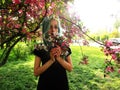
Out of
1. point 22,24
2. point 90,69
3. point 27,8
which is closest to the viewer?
point 27,8

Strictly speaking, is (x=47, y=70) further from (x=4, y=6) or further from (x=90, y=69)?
(x=90, y=69)

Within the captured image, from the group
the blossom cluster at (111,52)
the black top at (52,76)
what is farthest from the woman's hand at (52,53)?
the blossom cluster at (111,52)

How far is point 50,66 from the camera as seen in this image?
3047mm

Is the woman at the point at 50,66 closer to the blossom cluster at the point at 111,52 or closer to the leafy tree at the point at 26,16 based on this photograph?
the blossom cluster at the point at 111,52

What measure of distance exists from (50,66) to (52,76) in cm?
13

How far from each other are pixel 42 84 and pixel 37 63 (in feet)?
0.87

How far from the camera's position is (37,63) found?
3.06 m

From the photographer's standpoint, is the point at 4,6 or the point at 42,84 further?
the point at 4,6

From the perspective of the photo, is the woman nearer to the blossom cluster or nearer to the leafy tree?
the blossom cluster

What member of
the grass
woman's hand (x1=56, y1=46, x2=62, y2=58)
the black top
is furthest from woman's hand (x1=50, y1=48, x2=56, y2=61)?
the grass

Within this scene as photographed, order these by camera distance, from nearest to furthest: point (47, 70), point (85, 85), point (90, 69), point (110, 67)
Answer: point (47, 70) < point (110, 67) < point (85, 85) < point (90, 69)

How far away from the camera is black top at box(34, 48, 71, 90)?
307 centimetres

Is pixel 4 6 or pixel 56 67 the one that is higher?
pixel 4 6

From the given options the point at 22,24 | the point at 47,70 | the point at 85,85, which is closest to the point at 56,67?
the point at 47,70
